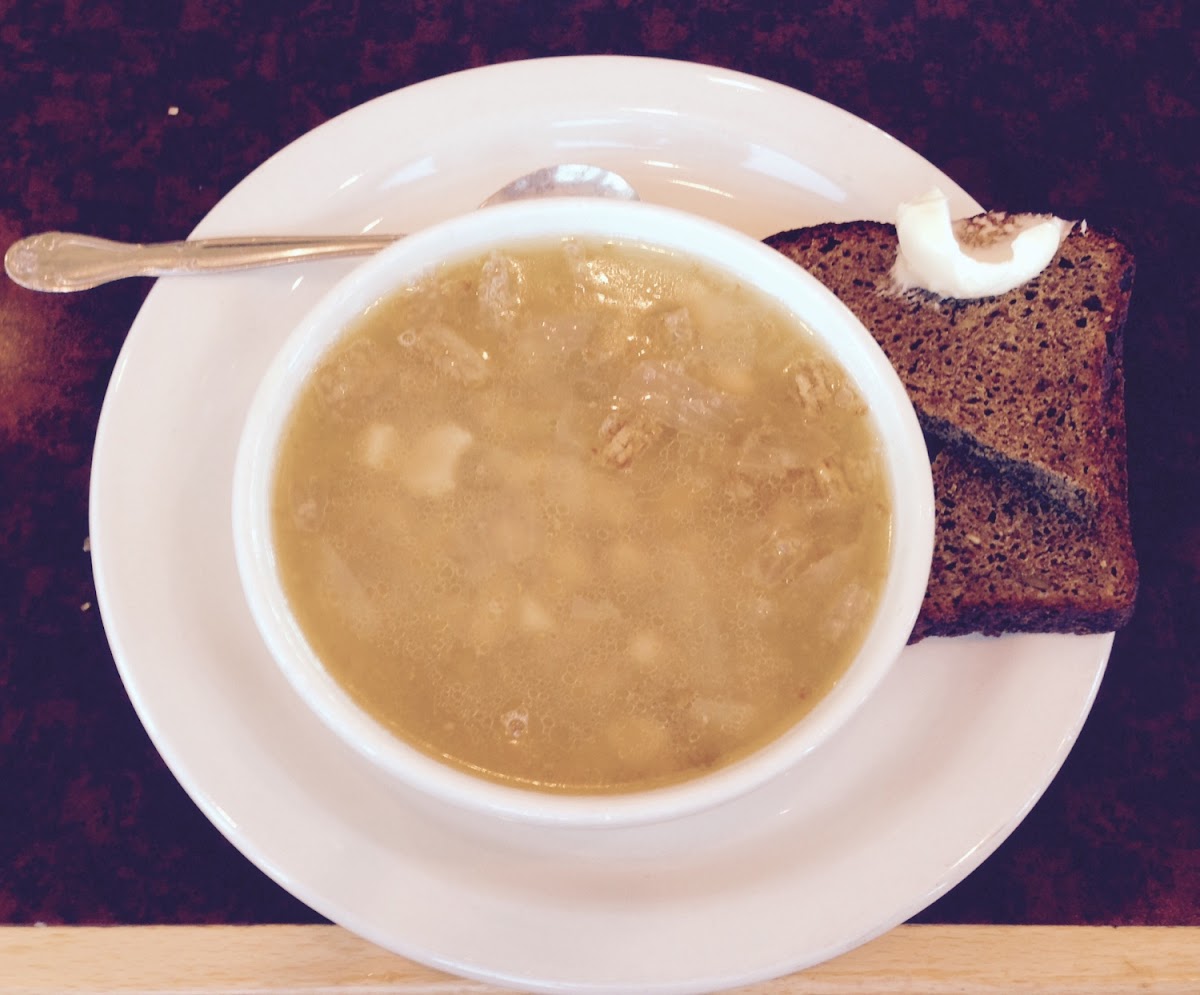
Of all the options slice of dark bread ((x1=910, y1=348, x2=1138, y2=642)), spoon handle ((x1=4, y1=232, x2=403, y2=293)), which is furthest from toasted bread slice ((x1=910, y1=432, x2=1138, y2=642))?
spoon handle ((x1=4, y1=232, x2=403, y2=293))

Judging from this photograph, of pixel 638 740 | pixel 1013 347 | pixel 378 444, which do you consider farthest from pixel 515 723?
pixel 1013 347

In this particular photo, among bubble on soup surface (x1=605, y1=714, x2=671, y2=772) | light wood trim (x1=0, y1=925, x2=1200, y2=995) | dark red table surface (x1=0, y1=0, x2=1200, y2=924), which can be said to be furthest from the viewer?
dark red table surface (x1=0, y1=0, x2=1200, y2=924)

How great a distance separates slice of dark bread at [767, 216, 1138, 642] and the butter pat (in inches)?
2.8

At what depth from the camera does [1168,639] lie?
1763mm

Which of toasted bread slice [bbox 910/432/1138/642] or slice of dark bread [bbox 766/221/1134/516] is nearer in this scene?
toasted bread slice [bbox 910/432/1138/642]

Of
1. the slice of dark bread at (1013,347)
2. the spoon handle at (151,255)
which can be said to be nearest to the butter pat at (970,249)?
the slice of dark bread at (1013,347)

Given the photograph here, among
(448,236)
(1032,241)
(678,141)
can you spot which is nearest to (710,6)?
(678,141)

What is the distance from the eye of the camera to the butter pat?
154 centimetres

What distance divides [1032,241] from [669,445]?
72 centimetres

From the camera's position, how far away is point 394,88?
6.57 feet

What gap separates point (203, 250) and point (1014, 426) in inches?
53.1

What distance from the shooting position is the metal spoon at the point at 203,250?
59.7 inches

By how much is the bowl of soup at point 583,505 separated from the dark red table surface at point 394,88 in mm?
593

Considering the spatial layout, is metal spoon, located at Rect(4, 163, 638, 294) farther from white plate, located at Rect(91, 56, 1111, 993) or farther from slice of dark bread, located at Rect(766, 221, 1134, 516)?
slice of dark bread, located at Rect(766, 221, 1134, 516)
